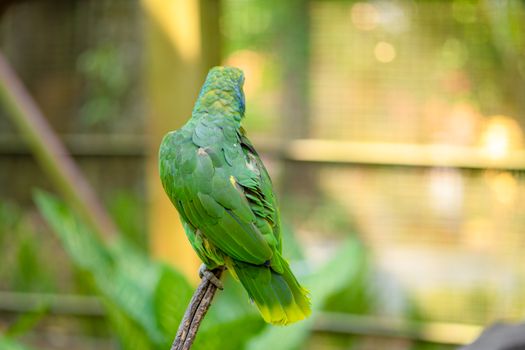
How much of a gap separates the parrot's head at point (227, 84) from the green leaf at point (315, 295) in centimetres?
100

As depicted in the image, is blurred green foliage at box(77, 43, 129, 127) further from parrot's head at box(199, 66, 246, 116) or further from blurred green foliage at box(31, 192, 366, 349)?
parrot's head at box(199, 66, 246, 116)

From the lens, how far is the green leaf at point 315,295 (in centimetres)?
168

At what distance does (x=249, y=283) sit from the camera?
682 mm

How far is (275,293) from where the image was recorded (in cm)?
67

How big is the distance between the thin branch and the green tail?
0.03 m

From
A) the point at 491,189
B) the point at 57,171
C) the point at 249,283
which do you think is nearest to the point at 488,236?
the point at 491,189

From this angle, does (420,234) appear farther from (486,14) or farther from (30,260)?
(30,260)

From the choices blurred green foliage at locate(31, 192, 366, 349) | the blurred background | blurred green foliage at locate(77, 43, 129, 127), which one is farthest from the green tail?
blurred green foliage at locate(77, 43, 129, 127)

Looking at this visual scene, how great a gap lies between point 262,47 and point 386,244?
2.69 feet

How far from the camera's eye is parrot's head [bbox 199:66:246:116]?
0.73 meters

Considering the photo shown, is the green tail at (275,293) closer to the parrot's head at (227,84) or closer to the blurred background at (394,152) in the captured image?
the parrot's head at (227,84)

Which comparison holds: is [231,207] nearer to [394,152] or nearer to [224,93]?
[224,93]

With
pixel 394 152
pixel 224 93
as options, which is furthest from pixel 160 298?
pixel 394 152

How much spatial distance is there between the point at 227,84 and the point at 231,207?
12 centimetres
